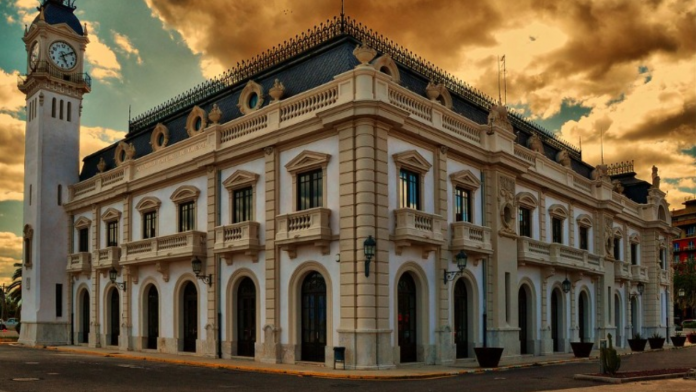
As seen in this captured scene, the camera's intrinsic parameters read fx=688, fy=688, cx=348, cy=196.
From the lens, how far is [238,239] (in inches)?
1089

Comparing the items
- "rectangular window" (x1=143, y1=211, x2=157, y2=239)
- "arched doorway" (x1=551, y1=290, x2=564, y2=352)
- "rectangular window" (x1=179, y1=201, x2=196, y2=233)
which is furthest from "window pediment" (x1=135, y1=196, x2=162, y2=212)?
"arched doorway" (x1=551, y1=290, x2=564, y2=352)

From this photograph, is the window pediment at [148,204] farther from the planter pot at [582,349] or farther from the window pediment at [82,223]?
the planter pot at [582,349]

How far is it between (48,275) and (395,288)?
85.4 feet

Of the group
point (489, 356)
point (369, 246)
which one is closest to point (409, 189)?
point (369, 246)

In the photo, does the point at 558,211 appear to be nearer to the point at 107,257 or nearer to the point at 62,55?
the point at 107,257

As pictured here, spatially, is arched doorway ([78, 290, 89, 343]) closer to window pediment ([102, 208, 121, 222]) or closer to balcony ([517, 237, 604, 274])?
window pediment ([102, 208, 121, 222])

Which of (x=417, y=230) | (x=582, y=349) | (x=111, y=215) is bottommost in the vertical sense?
(x=582, y=349)

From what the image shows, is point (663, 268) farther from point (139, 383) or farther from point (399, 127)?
point (139, 383)

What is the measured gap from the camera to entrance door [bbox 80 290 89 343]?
133 feet

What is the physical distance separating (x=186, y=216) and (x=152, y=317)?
592 cm

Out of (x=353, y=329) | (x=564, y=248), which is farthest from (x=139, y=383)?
(x=564, y=248)

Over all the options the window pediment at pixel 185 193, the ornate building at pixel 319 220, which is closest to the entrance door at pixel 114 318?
the ornate building at pixel 319 220

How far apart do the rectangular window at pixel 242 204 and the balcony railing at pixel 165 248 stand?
2072 millimetres

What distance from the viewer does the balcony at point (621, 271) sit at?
43.5 metres
